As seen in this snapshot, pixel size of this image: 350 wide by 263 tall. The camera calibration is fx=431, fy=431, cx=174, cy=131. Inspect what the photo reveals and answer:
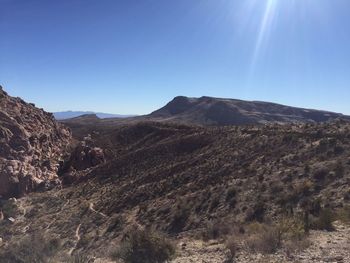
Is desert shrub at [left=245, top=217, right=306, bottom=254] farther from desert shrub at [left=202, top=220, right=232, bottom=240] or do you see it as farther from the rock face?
the rock face

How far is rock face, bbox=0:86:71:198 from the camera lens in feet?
149

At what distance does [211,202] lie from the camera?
26109 millimetres

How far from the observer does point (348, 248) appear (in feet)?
41.7

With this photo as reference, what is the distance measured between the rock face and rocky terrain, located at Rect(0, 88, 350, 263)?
89.7 inches

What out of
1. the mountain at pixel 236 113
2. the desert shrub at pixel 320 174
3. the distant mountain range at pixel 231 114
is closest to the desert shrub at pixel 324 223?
the desert shrub at pixel 320 174

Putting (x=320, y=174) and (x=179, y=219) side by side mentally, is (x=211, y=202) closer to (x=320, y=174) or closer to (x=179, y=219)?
(x=179, y=219)

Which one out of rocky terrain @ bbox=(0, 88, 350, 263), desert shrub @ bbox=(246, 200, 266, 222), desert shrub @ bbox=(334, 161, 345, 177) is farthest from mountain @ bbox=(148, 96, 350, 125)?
desert shrub @ bbox=(246, 200, 266, 222)

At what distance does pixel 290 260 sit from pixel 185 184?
21.6 m

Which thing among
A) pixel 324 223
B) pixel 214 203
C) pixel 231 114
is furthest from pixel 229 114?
pixel 324 223

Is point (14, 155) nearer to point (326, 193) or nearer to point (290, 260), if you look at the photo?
point (326, 193)

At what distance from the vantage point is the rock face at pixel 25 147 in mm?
45406

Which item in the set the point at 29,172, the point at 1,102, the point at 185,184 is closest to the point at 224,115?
the point at 1,102

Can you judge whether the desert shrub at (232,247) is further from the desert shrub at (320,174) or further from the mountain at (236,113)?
the mountain at (236,113)

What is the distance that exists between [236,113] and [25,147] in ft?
347
